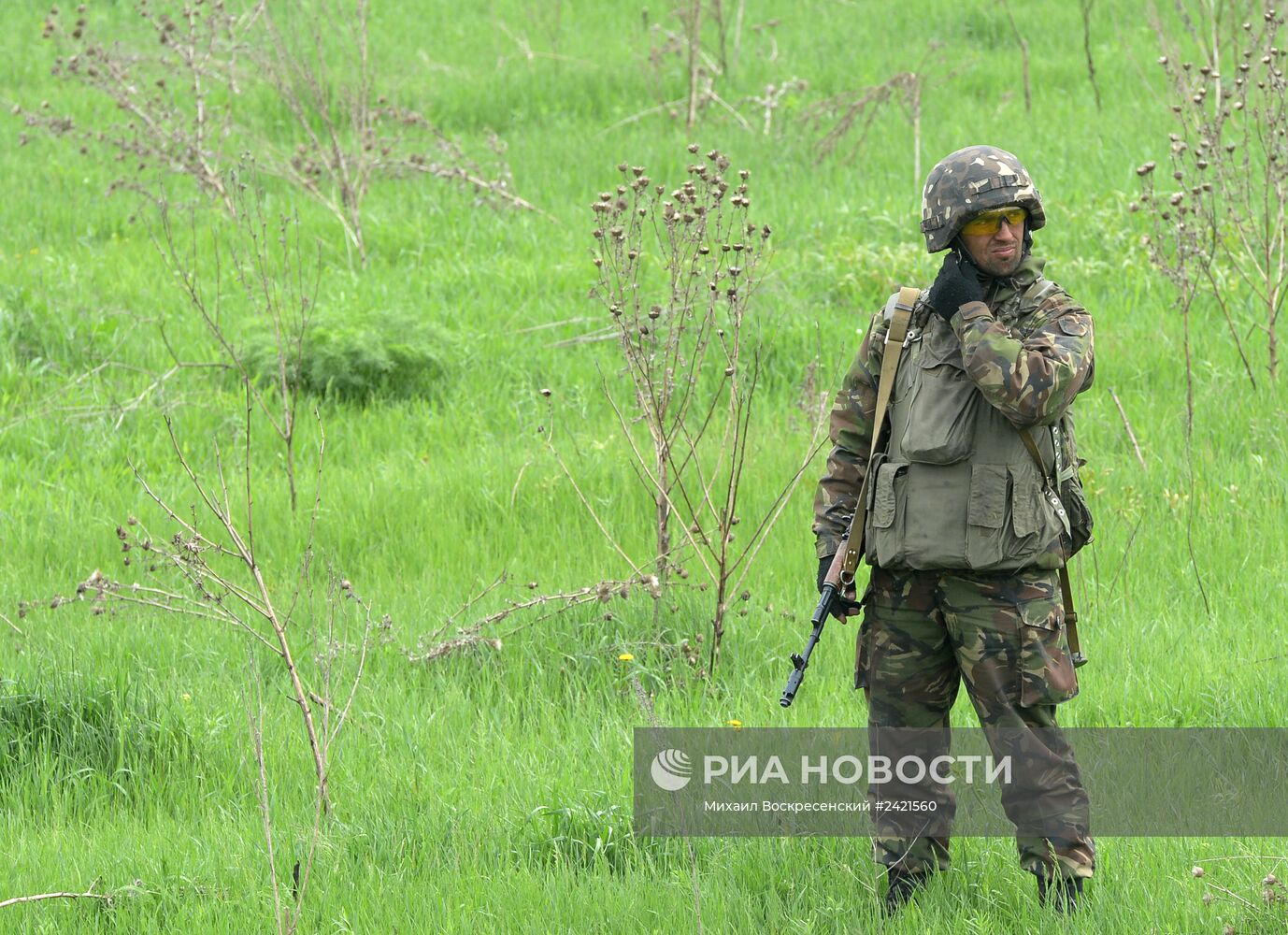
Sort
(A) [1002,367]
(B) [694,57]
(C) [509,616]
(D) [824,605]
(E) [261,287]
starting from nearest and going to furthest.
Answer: (A) [1002,367], (D) [824,605], (C) [509,616], (E) [261,287], (B) [694,57]

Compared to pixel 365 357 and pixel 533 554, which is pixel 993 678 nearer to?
pixel 533 554

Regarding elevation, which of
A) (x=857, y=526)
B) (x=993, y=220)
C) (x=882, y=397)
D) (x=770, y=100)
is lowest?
(x=857, y=526)

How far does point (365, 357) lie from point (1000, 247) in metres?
Answer: 4.96

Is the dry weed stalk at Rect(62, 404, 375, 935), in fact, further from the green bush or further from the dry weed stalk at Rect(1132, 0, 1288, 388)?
the dry weed stalk at Rect(1132, 0, 1288, 388)

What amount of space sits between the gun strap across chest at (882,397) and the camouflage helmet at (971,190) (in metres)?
0.18

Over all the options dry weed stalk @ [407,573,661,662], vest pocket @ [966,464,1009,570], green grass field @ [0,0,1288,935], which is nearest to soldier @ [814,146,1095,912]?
vest pocket @ [966,464,1009,570]

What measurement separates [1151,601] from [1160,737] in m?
1.12

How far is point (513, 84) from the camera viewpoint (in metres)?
13.6

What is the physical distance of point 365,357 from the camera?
809cm

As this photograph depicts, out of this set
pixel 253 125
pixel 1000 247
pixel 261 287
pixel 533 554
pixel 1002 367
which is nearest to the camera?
pixel 1002 367

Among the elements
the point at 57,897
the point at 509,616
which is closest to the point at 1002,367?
the point at 509,616

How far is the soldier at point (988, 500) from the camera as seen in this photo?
12.0ft

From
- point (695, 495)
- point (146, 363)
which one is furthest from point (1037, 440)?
point (146, 363)

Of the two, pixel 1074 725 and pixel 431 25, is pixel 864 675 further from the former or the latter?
pixel 431 25
